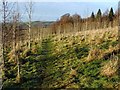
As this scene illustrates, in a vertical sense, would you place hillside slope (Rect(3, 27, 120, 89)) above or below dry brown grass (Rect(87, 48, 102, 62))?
below

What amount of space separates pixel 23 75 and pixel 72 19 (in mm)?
20853

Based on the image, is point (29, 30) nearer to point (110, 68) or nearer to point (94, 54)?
point (94, 54)

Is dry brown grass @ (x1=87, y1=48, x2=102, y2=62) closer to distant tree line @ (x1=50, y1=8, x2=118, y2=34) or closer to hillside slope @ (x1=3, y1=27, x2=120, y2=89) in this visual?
hillside slope @ (x1=3, y1=27, x2=120, y2=89)

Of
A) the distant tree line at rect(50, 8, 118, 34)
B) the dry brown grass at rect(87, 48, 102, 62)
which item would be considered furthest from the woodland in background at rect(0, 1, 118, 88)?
the dry brown grass at rect(87, 48, 102, 62)

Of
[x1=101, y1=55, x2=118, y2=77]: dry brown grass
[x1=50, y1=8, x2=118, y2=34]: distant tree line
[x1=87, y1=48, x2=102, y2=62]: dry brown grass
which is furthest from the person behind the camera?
[x1=50, y1=8, x2=118, y2=34]: distant tree line

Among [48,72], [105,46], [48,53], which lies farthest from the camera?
[48,53]

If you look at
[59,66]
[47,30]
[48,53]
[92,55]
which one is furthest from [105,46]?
Answer: [47,30]

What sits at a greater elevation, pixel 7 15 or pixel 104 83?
pixel 7 15

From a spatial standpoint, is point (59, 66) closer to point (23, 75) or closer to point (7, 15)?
point (23, 75)

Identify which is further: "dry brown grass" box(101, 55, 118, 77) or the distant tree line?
the distant tree line

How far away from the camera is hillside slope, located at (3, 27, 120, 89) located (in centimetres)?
A: 1167

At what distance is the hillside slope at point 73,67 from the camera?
11672mm

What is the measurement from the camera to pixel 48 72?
1395 cm

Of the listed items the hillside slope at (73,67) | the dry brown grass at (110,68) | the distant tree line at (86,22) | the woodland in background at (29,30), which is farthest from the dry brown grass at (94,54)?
the distant tree line at (86,22)
